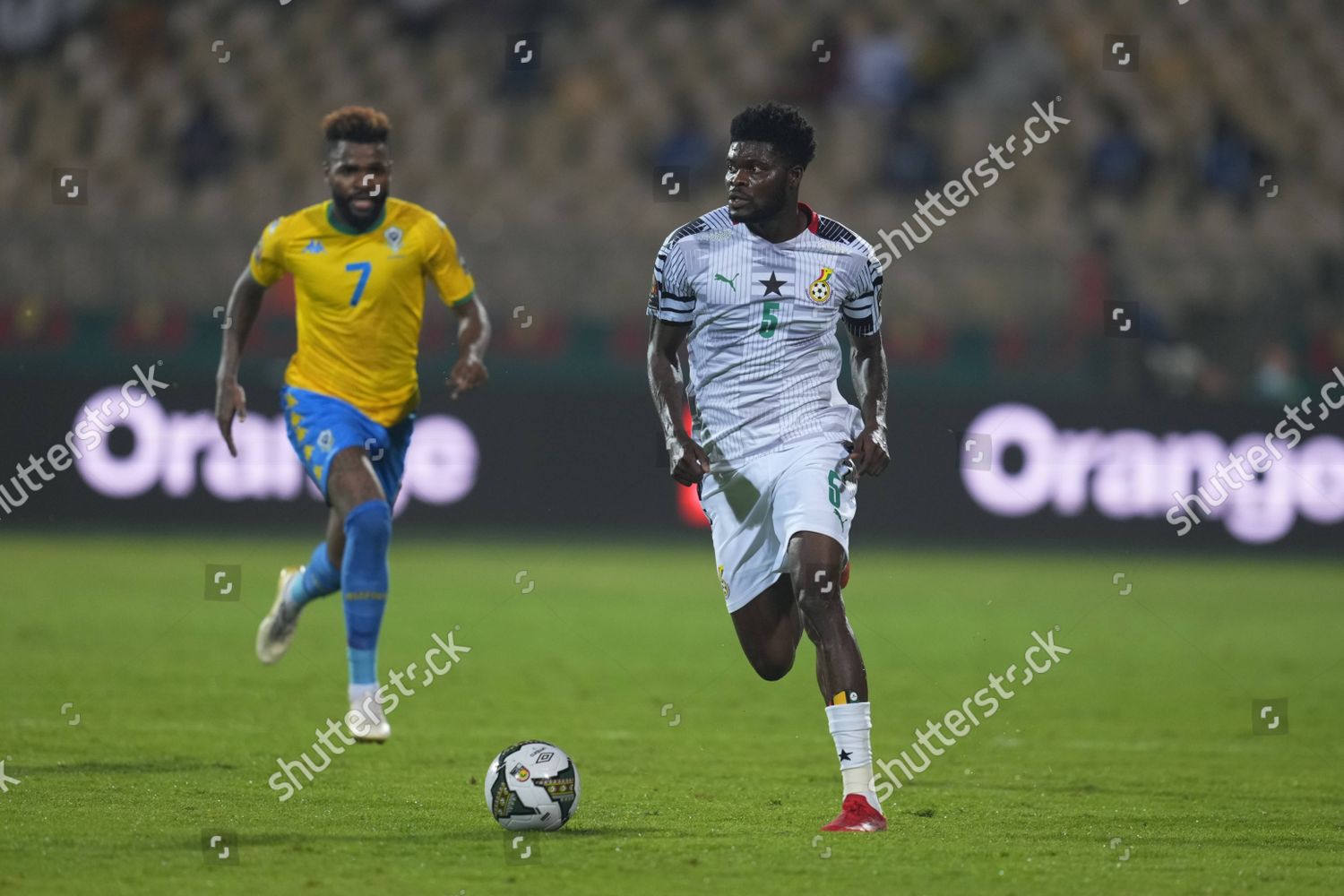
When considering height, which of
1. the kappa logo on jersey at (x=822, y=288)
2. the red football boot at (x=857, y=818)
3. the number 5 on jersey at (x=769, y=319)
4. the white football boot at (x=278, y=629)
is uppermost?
the kappa logo on jersey at (x=822, y=288)

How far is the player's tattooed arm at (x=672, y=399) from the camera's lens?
21.5 feet

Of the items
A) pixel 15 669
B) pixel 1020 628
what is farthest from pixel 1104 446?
pixel 15 669

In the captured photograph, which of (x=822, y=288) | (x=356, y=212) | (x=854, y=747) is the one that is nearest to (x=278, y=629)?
(x=356, y=212)

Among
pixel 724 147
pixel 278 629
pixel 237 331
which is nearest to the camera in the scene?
pixel 237 331

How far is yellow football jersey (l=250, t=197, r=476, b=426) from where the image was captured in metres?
8.23

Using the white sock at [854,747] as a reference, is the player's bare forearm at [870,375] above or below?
above

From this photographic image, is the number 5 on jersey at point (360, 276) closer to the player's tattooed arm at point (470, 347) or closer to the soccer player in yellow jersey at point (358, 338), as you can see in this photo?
the soccer player in yellow jersey at point (358, 338)

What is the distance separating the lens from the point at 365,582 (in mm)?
8039

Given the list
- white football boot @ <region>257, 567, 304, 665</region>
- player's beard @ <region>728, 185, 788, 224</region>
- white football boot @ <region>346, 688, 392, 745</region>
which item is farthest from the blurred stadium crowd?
player's beard @ <region>728, 185, 788, 224</region>

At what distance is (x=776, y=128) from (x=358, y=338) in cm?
257

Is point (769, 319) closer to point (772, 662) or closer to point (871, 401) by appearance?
point (871, 401)

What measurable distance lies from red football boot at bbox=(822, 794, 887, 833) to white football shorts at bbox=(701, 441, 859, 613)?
87 centimetres

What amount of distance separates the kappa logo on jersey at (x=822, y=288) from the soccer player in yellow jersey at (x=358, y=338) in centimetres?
182

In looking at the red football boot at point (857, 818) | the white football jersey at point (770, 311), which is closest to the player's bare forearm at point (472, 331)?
the white football jersey at point (770, 311)
